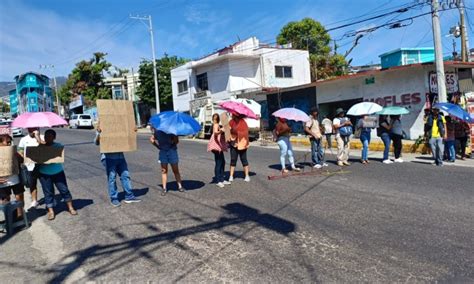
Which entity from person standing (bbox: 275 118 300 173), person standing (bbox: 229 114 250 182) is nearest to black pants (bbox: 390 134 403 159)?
person standing (bbox: 275 118 300 173)

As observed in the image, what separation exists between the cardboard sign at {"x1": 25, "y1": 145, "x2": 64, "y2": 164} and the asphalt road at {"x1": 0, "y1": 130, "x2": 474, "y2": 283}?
3.43 feet

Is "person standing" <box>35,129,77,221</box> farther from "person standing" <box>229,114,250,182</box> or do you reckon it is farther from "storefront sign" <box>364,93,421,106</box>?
"storefront sign" <box>364,93,421,106</box>

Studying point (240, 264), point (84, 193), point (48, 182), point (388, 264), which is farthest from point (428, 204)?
point (84, 193)

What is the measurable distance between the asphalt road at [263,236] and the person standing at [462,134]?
155 inches

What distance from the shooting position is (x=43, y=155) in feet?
21.7

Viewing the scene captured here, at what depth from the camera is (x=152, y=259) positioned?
467 cm

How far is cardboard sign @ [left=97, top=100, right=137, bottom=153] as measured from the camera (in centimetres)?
692

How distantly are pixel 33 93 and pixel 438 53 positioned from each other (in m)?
70.1

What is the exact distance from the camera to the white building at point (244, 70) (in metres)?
30.7

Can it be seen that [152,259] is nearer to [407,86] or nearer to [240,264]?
[240,264]

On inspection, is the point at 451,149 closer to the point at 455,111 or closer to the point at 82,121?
the point at 455,111

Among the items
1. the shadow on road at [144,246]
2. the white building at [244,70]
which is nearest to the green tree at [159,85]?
the white building at [244,70]

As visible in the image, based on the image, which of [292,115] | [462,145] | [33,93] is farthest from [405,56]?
[33,93]

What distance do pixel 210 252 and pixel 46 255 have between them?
2154mm
